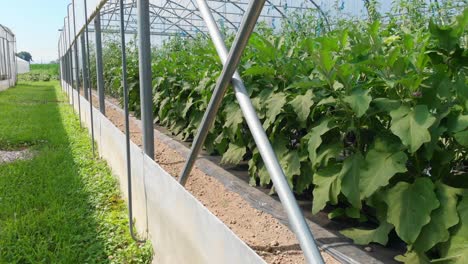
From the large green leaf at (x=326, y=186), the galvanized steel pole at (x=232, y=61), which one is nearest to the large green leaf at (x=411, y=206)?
the large green leaf at (x=326, y=186)

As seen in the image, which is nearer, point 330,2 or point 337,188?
point 337,188

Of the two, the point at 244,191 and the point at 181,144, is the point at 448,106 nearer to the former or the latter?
the point at 244,191

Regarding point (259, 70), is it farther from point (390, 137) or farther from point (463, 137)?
point (463, 137)

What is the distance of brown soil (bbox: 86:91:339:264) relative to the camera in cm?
162

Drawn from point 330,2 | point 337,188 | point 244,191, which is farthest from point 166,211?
point 330,2

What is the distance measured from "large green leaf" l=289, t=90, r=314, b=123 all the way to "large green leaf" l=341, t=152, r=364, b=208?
12.1 inches

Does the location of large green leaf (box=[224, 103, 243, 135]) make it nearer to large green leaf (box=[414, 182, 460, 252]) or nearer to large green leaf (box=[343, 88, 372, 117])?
large green leaf (box=[343, 88, 372, 117])

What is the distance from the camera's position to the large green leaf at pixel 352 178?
1637mm

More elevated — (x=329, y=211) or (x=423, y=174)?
(x=423, y=174)

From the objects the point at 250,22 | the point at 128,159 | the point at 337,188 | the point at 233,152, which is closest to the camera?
the point at 250,22

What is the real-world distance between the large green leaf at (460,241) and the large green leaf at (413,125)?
0.73ft

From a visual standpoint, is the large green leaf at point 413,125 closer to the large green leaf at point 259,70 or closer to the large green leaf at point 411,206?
the large green leaf at point 411,206

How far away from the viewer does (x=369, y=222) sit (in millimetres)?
1911

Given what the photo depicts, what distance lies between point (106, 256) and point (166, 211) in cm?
79
